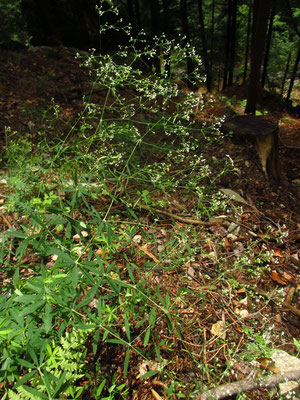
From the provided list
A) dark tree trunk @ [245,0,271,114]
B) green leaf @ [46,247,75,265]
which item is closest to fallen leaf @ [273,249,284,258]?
green leaf @ [46,247,75,265]

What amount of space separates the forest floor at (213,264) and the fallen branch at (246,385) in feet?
0.22

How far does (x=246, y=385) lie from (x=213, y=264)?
112 centimetres

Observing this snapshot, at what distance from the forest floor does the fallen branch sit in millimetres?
68

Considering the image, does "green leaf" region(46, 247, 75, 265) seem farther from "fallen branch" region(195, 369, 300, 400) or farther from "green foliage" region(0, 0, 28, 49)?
"green foliage" region(0, 0, 28, 49)

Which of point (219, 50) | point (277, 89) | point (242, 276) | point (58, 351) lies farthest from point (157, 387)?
point (277, 89)

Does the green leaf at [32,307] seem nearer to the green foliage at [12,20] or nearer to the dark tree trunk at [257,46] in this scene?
the dark tree trunk at [257,46]

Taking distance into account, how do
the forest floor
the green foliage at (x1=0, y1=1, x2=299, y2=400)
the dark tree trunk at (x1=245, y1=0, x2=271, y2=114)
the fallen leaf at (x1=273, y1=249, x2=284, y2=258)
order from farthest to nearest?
1. the dark tree trunk at (x1=245, y1=0, x2=271, y2=114)
2. the fallen leaf at (x1=273, y1=249, x2=284, y2=258)
3. the forest floor
4. the green foliage at (x1=0, y1=1, x2=299, y2=400)

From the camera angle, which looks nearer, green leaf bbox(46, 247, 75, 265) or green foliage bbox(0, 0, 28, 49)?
green leaf bbox(46, 247, 75, 265)

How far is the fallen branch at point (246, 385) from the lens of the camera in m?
1.90

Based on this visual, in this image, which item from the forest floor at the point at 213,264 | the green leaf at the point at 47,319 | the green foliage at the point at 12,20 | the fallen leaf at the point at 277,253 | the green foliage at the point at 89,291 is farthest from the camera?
the green foliage at the point at 12,20

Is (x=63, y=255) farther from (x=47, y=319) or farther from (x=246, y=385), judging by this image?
(x=246, y=385)

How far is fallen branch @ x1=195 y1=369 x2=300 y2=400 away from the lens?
190cm

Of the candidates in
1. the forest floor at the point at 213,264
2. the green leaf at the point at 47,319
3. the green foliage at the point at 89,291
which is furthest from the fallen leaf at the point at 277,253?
the green leaf at the point at 47,319

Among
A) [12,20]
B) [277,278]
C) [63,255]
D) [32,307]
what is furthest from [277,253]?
[12,20]
